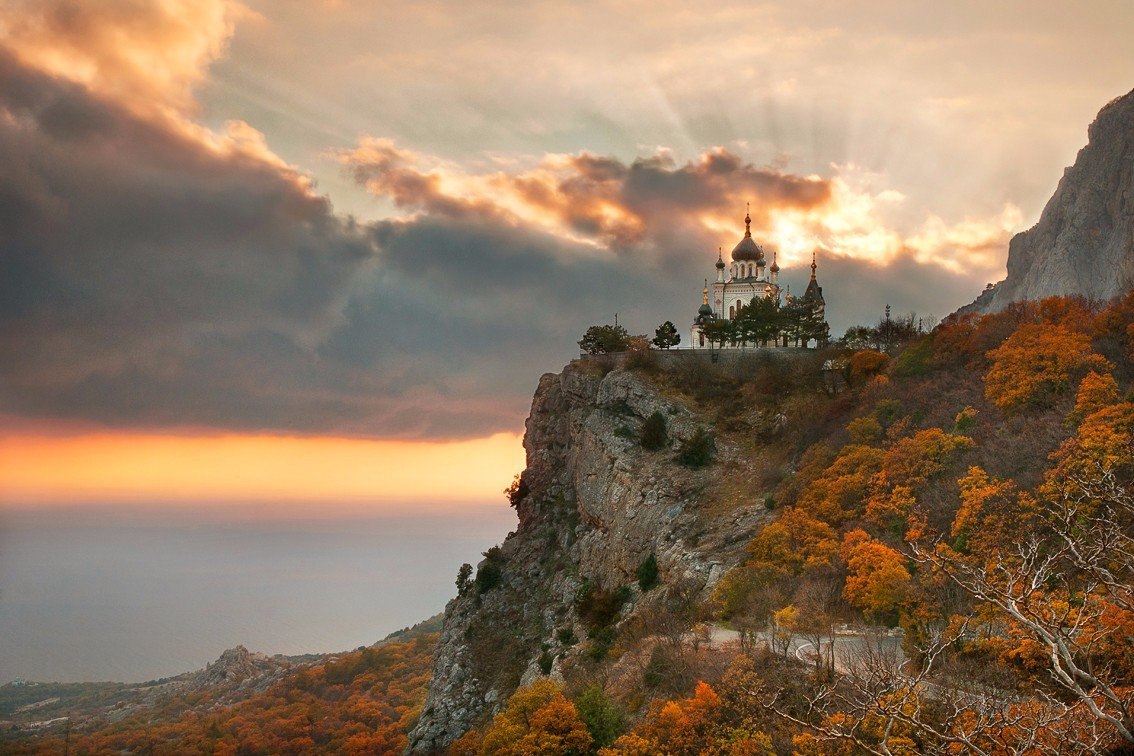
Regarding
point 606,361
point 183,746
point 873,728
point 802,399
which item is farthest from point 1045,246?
point 183,746

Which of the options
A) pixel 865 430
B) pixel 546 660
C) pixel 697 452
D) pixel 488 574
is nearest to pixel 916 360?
A: pixel 865 430

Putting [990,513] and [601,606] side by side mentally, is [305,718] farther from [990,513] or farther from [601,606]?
[990,513]

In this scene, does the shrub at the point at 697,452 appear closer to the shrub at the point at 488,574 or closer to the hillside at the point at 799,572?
the hillside at the point at 799,572

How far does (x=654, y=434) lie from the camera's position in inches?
2185

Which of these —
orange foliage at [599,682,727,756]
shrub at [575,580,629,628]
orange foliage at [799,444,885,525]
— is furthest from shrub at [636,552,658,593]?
orange foliage at [599,682,727,756]

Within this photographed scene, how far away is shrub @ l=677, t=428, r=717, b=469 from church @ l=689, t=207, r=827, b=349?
14064 millimetres

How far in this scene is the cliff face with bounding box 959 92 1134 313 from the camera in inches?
2813

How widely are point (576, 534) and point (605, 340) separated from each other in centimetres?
1914

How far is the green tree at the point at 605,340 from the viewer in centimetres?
6906

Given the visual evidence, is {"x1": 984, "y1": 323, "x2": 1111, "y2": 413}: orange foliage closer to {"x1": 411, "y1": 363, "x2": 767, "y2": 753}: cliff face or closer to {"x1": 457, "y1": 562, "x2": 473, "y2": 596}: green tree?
{"x1": 411, "y1": 363, "x2": 767, "y2": 753}: cliff face

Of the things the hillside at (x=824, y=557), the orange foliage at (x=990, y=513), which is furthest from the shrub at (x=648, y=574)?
the orange foliage at (x=990, y=513)

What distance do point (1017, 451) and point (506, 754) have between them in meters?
23.7

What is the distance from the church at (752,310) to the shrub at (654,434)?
1252cm

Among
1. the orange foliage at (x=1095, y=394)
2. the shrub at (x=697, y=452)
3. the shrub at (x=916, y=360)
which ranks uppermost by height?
the shrub at (x=916, y=360)
